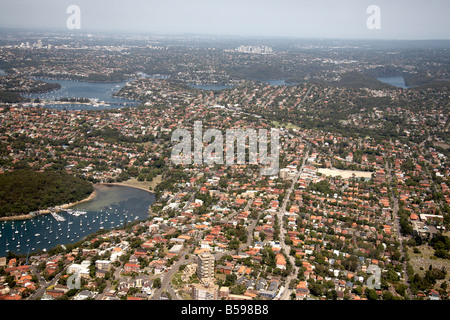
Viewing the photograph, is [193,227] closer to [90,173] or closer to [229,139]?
[90,173]

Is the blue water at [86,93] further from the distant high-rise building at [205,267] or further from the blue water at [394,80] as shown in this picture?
the blue water at [394,80]

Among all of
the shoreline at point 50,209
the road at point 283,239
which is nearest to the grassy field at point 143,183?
the shoreline at point 50,209

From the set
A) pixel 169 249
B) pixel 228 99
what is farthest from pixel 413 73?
pixel 169 249

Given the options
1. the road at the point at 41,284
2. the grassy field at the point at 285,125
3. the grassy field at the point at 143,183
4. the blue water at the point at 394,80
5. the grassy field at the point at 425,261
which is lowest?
the grassy field at the point at 425,261

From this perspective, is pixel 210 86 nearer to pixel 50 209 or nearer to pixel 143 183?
pixel 143 183

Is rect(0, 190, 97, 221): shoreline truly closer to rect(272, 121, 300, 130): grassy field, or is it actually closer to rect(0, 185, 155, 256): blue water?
rect(0, 185, 155, 256): blue water

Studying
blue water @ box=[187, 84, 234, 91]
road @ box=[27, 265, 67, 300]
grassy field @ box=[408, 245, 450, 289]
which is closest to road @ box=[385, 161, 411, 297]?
grassy field @ box=[408, 245, 450, 289]
